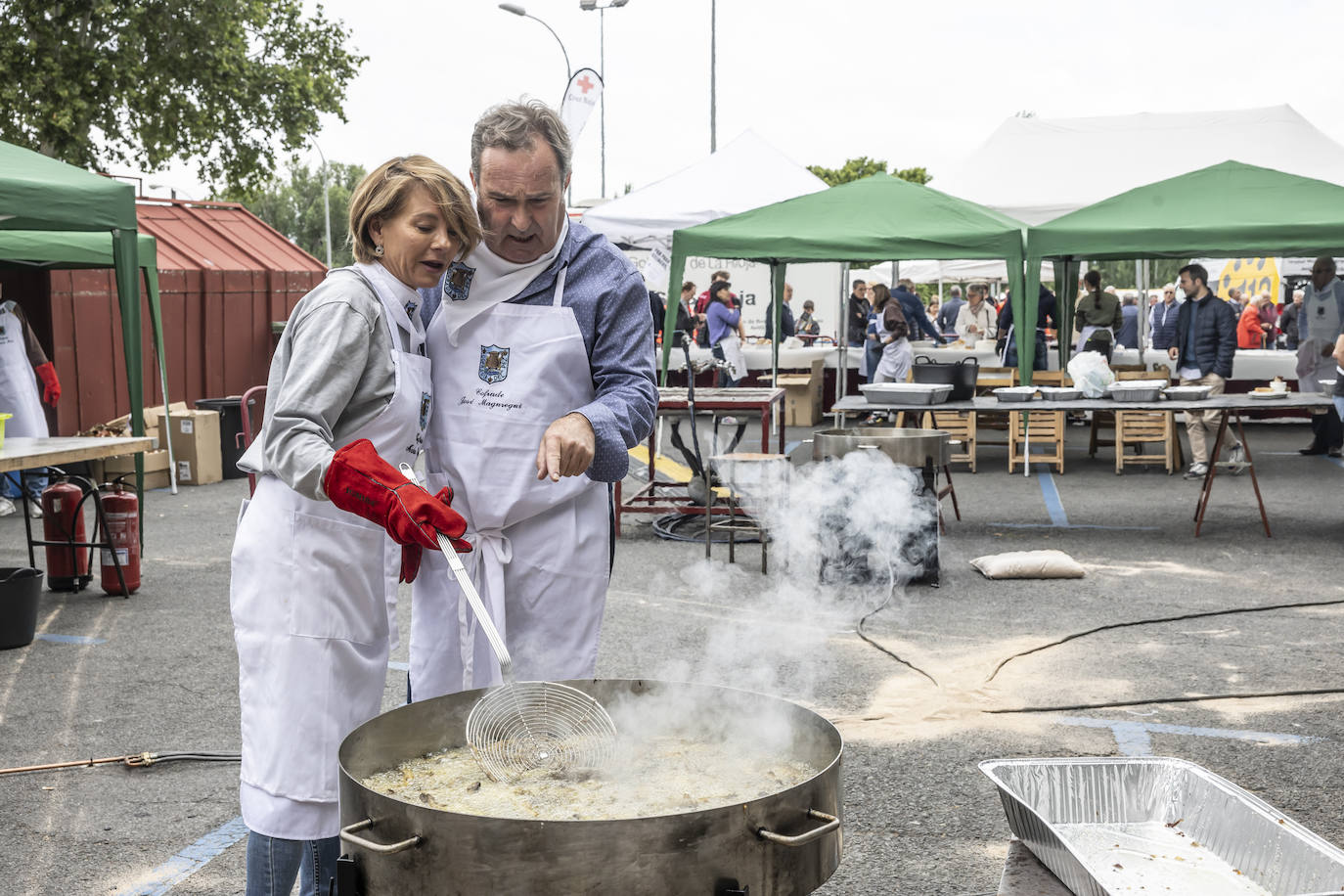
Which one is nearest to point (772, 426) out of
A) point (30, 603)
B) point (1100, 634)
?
point (1100, 634)

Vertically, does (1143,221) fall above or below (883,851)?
above

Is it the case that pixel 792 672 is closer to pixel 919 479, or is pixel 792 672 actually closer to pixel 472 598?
pixel 919 479

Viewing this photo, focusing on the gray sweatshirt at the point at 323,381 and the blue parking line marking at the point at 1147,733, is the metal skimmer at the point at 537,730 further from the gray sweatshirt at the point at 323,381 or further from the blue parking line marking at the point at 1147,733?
the blue parking line marking at the point at 1147,733

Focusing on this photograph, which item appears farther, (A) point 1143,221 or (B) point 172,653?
(A) point 1143,221

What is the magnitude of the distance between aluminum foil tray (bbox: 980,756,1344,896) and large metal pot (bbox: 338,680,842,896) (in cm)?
62

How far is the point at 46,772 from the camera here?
13.8 ft

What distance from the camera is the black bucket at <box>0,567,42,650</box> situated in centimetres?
581

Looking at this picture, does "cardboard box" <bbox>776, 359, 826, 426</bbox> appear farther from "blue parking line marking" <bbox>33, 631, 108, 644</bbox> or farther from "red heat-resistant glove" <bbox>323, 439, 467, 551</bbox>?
"red heat-resistant glove" <bbox>323, 439, 467, 551</bbox>

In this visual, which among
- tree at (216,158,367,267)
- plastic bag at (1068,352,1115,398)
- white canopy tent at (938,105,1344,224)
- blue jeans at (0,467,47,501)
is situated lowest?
blue jeans at (0,467,47,501)

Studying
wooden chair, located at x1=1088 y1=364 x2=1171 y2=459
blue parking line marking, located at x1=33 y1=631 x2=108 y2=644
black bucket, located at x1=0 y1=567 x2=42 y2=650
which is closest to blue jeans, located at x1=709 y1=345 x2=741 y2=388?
wooden chair, located at x1=1088 y1=364 x2=1171 y2=459

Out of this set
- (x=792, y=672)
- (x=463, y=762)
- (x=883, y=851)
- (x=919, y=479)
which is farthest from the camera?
(x=919, y=479)

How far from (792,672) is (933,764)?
1250 millimetres

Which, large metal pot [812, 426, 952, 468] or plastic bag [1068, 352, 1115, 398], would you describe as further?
plastic bag [1068, 352, 1115, 398]

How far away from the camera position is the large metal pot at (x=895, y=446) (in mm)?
6777
